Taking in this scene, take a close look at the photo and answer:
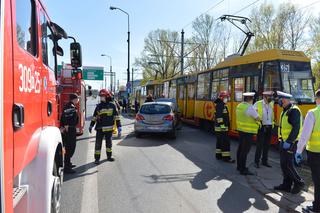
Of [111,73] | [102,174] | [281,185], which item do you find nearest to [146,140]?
[102,174]

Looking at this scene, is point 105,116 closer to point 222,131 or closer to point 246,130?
point 222,131

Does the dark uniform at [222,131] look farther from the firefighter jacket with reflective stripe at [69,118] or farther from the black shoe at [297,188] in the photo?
the firefighter jacket with reflective stripe at [69,118]

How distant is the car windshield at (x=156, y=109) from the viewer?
39.9ft

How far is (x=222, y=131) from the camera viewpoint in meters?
8.37

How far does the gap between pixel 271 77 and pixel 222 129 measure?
3.04m

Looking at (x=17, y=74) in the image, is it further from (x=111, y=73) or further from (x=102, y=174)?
(x=111, y=73)

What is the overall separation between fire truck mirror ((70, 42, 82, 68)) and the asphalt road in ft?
7.57

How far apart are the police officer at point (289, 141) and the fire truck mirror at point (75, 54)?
12.4 ft

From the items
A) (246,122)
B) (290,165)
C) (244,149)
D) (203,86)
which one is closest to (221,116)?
(246,122)

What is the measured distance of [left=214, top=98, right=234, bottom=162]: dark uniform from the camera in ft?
27.2

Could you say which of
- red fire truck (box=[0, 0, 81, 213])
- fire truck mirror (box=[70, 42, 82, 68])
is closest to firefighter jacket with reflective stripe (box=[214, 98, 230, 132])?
fire truck mirror (box=[70, 42, 82, 68])

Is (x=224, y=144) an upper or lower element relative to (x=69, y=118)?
lower

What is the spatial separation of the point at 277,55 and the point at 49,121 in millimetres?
8214

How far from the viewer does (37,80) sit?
3174mm
